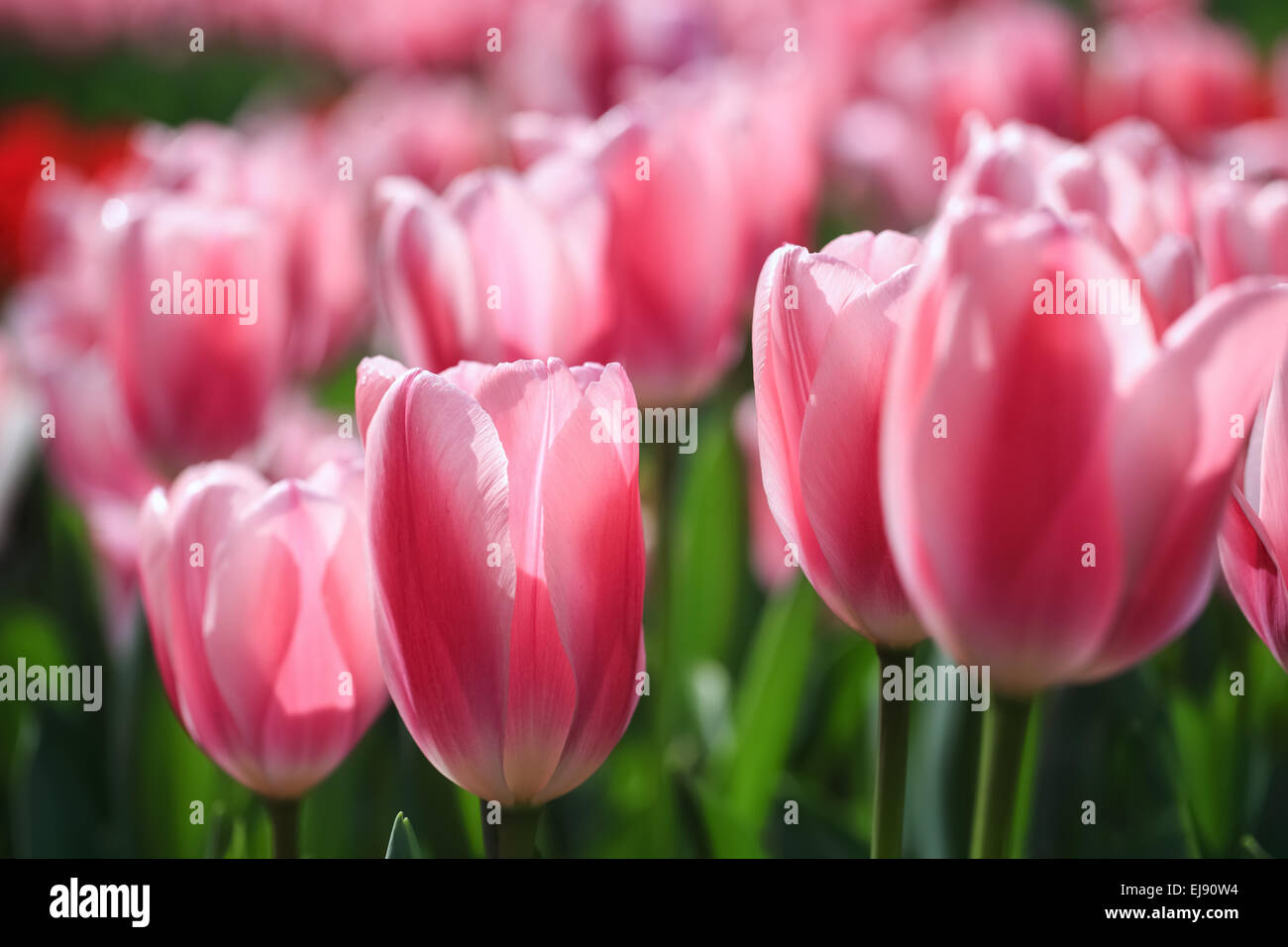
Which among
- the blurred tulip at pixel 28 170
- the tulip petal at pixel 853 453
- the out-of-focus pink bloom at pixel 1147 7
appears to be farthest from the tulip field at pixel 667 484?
the out-of-focus pink bloom at pixel 1147 7

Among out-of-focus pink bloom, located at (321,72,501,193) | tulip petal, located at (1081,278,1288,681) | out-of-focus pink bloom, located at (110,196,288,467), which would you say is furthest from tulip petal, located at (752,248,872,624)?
out-of-focus pink bloom, located at (321,72,501,193)

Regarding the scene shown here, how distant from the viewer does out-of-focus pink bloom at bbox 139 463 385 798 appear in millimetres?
532

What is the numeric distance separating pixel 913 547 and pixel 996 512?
3 cm

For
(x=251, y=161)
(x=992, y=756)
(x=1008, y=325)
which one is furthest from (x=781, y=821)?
(x=251, y=161)

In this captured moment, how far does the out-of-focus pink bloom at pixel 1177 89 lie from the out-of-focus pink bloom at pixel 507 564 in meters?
1.24

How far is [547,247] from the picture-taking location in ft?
2.23

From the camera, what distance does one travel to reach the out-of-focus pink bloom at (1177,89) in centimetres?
150

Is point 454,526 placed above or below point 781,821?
above

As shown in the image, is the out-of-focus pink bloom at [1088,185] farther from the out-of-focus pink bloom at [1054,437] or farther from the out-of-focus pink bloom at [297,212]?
the out-of-focus pink bloom at [297,212]

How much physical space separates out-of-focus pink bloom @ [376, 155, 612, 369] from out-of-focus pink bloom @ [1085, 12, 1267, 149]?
1.03 m

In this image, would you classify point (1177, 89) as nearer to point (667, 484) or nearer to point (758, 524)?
point (758, 524)

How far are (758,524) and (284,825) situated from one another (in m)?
0.61
